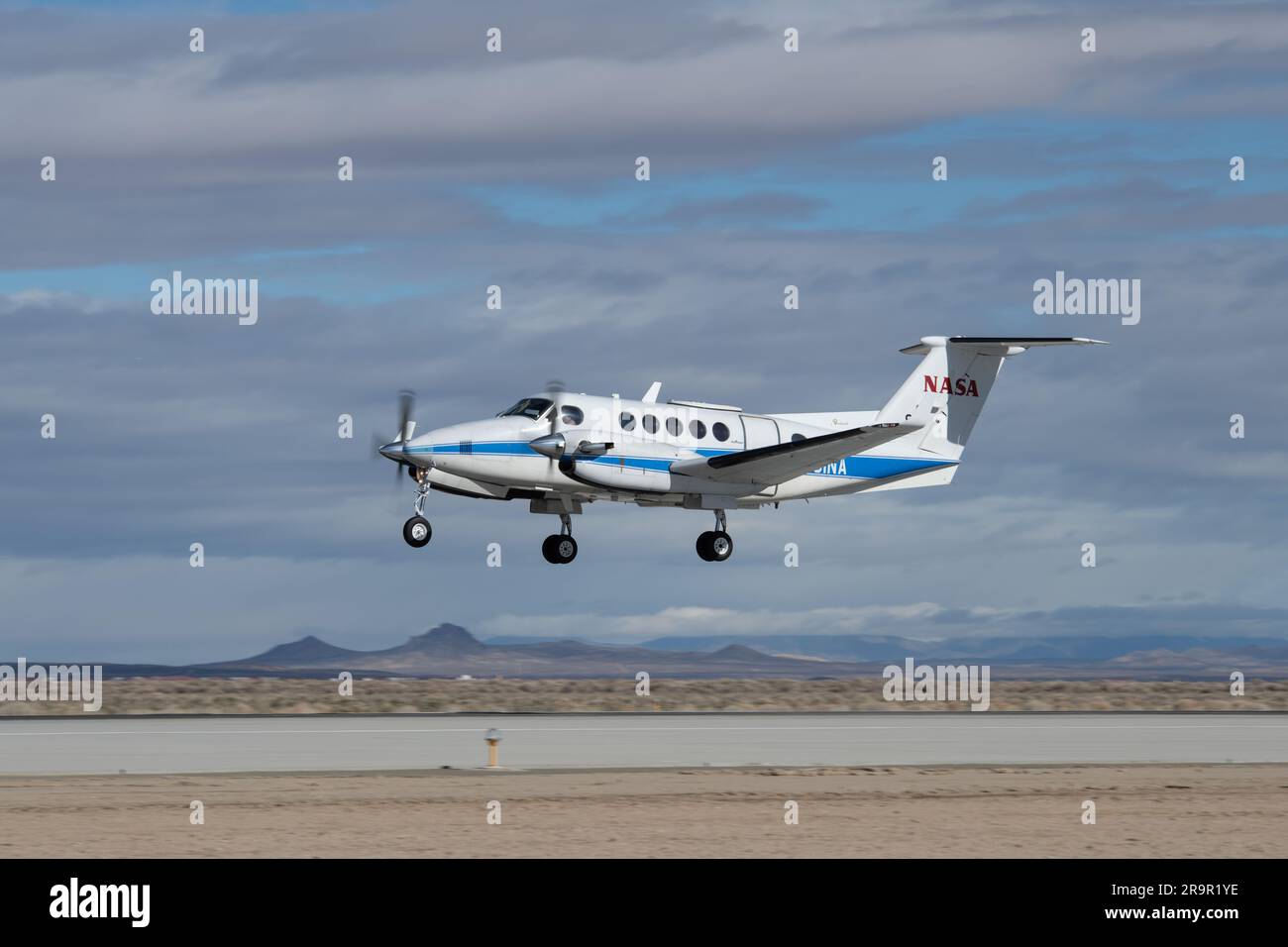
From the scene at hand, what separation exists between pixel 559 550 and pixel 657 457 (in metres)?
3.55

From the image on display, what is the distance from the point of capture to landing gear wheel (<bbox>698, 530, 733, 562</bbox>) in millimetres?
45219

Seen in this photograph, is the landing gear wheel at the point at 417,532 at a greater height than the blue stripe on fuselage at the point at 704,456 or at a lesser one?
lesser

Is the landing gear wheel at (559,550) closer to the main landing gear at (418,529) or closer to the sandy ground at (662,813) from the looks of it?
the main landing gear at (418,529)

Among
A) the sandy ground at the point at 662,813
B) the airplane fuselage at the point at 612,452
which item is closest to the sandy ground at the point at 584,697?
the airplane fuselage at the point at 612,452

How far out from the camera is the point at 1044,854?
2280 centimetres

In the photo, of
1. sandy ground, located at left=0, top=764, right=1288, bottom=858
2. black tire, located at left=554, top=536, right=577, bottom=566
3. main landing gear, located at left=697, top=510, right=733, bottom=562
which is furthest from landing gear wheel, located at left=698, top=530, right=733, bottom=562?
sandy ground, located at left=0, top=764, right=1288, bottom=858

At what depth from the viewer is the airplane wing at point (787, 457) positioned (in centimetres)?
4259

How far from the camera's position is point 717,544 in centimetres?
4538

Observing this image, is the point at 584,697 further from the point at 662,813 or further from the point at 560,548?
the point at 662,813

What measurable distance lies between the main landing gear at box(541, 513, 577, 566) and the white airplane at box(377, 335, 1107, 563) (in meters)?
0.04

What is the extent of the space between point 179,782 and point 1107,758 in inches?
766

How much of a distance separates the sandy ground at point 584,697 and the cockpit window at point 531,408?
13169 mm

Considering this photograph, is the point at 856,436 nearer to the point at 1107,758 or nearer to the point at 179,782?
the point at 1107,758

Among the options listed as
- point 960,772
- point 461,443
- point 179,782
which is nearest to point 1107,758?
point 960,772
